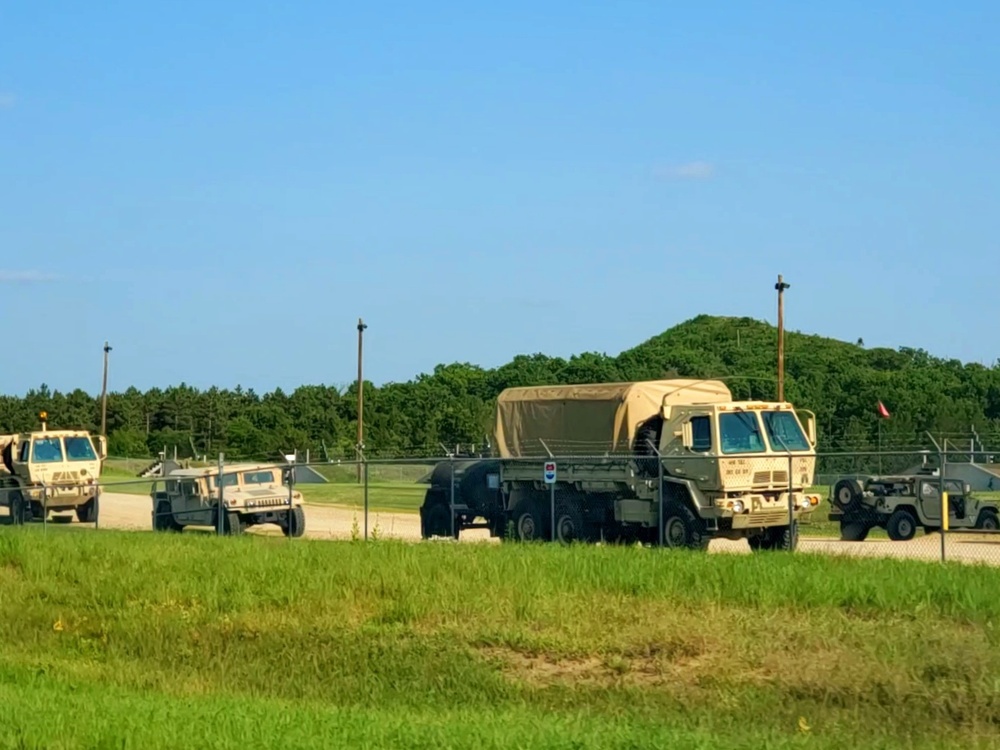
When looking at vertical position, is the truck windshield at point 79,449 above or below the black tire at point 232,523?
above

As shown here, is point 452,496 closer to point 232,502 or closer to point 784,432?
point 232,502

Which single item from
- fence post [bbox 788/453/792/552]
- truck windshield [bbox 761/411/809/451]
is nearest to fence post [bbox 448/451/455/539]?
truck windshield [bbox 761/411/809/451]

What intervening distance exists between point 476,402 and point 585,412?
192 feet

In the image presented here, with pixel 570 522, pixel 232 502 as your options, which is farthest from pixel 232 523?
pixel 570 522

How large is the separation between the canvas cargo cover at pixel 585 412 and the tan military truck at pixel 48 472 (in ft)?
50.3

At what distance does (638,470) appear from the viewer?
25.0 metres

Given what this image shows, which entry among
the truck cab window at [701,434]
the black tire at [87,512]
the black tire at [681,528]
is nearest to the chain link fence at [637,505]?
the black tire at [681,528]

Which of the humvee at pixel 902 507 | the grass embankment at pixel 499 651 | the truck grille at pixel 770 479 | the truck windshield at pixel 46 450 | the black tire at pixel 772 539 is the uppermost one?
the truck windshield at pixel 46 450

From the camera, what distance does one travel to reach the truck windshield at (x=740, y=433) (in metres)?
24.4

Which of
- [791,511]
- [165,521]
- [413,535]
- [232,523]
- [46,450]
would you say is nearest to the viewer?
[791,511]

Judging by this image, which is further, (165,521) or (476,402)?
(476,402)

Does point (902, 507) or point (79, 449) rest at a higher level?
point (79, 449)

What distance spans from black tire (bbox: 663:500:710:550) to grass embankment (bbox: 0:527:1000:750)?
4634mm

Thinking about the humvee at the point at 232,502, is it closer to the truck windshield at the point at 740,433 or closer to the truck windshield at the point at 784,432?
the truck windshield at the point at 740,433
